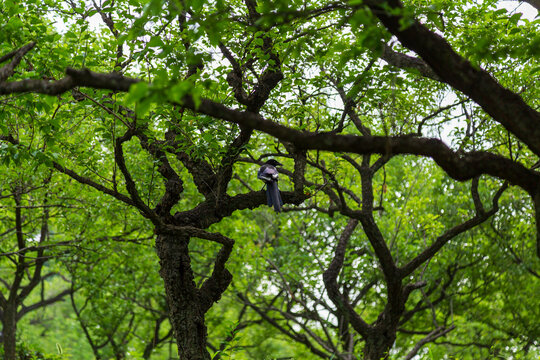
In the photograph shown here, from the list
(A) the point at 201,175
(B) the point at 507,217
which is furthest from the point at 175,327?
(B) the point at 507,217

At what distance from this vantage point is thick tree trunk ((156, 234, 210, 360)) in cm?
717

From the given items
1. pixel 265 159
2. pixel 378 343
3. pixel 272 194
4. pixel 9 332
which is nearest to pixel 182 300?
pixel 272 194

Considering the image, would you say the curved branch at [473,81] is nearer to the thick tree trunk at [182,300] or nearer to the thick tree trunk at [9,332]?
the thick tree trunk at [182,300]

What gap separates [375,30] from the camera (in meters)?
3.76

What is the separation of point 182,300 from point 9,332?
29.3 ft

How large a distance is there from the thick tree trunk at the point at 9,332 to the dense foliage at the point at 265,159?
0.19 feet

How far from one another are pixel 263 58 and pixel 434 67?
3.14 metres

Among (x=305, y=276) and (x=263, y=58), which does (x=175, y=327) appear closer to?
(x=263, y=58)

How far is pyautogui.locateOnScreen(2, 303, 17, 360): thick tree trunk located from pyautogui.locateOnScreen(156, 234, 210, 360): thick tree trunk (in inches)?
330

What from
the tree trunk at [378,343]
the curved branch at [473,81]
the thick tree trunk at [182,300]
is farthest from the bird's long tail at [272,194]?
the curved branch at [473,81]

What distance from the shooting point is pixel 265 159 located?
14.1 m

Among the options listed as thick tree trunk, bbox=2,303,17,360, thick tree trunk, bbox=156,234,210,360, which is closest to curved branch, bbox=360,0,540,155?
thick tree trunk, bbox=156,234,210,360

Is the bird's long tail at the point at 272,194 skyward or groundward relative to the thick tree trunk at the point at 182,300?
skyward

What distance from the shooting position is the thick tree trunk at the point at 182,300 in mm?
7168
